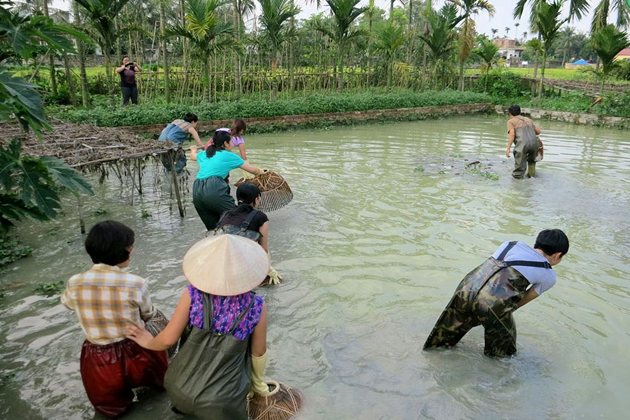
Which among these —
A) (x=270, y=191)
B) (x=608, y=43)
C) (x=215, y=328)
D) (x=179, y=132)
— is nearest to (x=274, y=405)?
(x=215, y=328)

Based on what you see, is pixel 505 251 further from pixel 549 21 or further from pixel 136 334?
pixel 549 21

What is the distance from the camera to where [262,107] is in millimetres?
16594

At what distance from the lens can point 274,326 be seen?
184 inches

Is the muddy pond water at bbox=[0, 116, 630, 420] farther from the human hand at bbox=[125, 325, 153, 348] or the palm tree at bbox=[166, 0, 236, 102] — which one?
the palm tree at bbox=[166, 0, 236, 102]

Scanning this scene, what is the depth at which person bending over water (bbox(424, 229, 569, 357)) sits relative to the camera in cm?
358

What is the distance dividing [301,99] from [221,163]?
12.8m

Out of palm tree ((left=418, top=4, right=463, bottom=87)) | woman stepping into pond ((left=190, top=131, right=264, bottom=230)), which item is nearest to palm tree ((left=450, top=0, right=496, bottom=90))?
palm tree ((left=418, top=4, right=463, bottom=87))

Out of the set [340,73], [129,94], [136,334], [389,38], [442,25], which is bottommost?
[136,334]

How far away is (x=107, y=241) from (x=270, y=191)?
4218 mm

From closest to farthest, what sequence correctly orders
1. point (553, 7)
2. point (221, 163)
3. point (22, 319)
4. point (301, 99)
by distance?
point (22, 319)
point (221, 163)
point (301, 99)
point (553, 7)

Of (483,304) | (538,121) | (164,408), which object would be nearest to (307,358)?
(164,408)

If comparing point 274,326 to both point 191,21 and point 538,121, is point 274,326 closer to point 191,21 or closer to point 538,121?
point 191,21

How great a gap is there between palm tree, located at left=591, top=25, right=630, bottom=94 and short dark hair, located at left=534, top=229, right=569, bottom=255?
65.9ft

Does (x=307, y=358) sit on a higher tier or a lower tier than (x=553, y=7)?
lower
